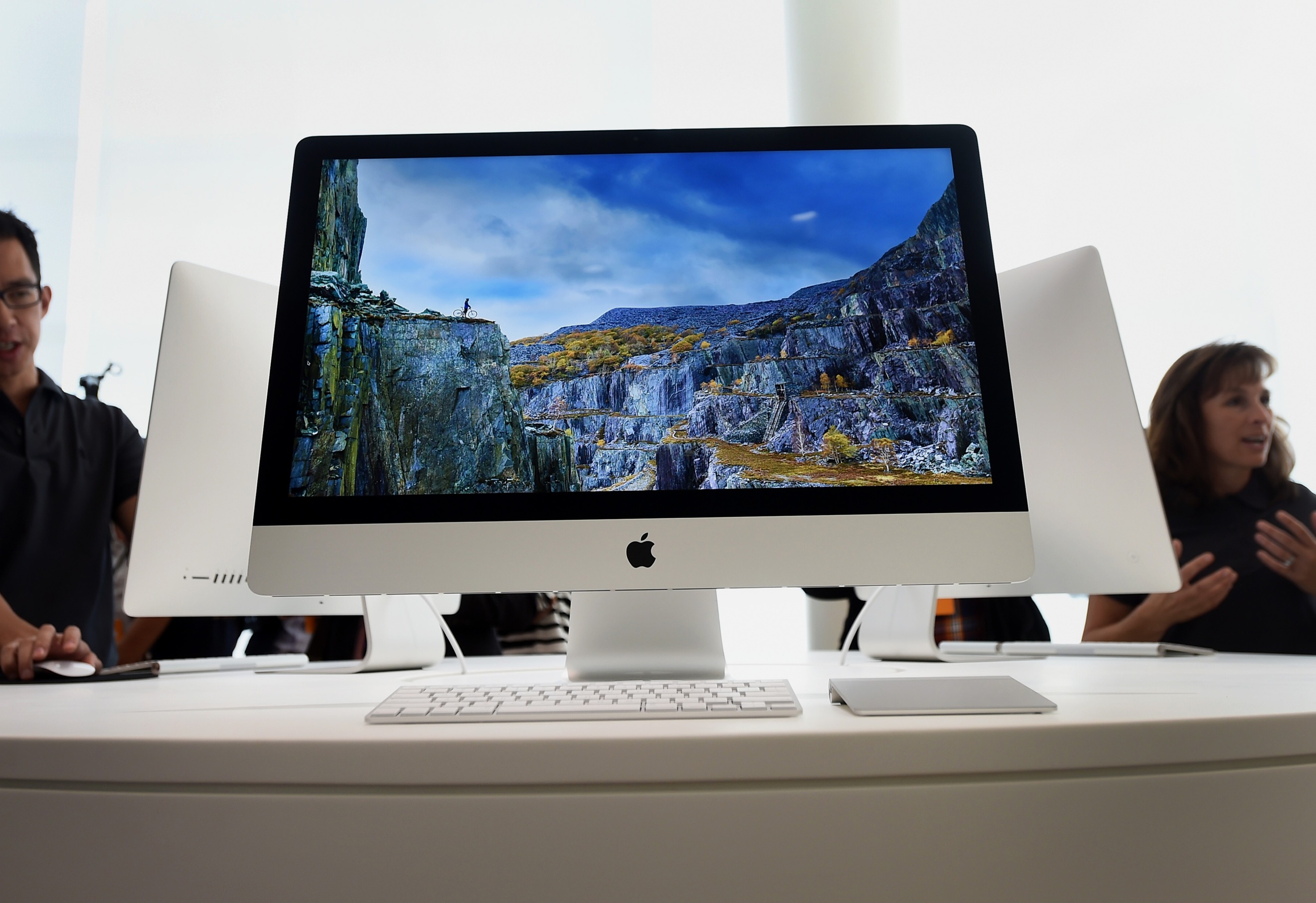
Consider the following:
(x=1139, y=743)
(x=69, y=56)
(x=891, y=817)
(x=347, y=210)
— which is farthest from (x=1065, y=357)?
(x=69, y=56)

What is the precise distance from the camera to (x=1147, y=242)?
113 inches

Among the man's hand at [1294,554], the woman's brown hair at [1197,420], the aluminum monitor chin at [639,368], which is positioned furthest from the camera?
the woman's brown hair at [1197,420]

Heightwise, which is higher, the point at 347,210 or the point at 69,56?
the point at 69,56

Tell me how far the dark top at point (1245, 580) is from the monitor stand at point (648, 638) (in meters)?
1.33

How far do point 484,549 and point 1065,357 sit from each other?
83 centimetres

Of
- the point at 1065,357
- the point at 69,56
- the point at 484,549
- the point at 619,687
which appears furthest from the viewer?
the point at 69,56

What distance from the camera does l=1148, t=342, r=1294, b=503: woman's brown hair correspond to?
2.03 m

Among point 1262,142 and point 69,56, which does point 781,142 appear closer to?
point 1262,142

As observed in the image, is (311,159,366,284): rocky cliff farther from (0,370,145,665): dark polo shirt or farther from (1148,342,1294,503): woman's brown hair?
(1148,342,1294,503): woman's brown hair

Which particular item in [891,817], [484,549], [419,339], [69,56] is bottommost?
[891,817]

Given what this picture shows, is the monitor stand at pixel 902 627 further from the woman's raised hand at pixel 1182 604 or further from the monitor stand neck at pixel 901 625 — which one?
the woman's raised hand at pixel 1182 604

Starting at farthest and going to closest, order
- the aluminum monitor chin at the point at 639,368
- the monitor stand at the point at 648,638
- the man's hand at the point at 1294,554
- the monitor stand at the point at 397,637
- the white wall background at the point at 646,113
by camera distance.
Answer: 1. the white wall background at the point at 646,113
2. the man's hand at the point at 1294,554
3. the monitor stand at the point at 397,637
4. the monitor stand at the point at 648,638
5. the aluminum monitor chin at the point at 639,368

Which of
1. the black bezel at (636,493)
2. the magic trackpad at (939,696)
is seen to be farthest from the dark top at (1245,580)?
the magic trackpad at (939,696)

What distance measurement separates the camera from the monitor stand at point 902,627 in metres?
1.26
